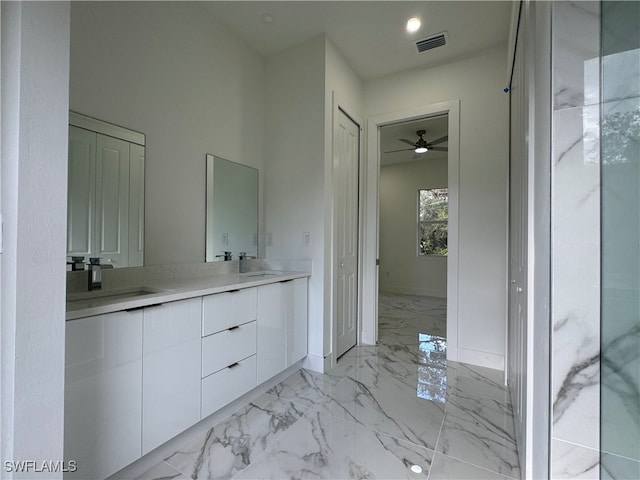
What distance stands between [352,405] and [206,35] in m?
3.00

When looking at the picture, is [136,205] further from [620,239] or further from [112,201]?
[620,239]

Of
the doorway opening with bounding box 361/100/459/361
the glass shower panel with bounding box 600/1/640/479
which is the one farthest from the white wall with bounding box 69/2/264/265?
the glass shower panel with bounding box 600/1/640/479

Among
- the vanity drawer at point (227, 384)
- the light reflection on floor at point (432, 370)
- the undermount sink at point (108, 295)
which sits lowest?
the light reflection on floor at point (432, 370)

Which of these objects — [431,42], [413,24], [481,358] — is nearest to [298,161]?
[413,24]

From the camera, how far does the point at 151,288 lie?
1.74 metres

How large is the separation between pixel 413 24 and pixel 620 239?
2.48 metres

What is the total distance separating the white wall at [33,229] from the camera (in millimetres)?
817

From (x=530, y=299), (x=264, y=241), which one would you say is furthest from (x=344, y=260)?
(x=530, y=299)

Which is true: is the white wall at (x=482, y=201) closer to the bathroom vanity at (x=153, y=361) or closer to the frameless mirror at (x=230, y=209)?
the bathroom vanity at (x=153, y=361)

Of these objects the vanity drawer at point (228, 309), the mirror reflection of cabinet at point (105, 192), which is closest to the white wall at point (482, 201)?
the vanity drawer at point (228, 309)

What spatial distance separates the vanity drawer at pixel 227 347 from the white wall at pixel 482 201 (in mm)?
1978

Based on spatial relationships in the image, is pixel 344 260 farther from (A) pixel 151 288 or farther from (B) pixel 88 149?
(B) pixel 88 149

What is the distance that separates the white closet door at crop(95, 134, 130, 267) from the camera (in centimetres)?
168

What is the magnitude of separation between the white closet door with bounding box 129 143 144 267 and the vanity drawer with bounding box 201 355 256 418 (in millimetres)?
871
